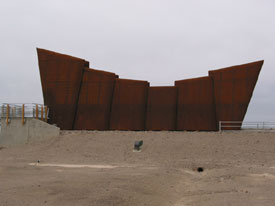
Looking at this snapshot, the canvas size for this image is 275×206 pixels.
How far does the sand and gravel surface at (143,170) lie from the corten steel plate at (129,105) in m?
1.84

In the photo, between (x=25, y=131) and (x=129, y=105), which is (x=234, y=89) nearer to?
(x=129, y=105)

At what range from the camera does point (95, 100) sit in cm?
2091

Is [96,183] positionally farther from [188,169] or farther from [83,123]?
[83,123]

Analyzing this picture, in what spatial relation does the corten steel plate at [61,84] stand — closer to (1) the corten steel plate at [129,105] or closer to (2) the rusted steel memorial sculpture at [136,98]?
(2) the rusted steel memorial sculpture at [136,98]

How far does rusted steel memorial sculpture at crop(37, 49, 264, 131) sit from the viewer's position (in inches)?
736

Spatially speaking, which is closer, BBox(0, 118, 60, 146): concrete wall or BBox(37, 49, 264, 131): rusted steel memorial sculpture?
BBox(37, 49, 264, 131): rusted steel memorial sculpture

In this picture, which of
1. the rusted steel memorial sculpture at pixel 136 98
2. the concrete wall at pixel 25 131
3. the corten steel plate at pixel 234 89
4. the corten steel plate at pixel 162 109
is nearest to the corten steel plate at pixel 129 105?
the rusted steel memorial sculpture at pixel 136 98

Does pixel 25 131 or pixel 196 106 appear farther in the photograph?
pixel 25 131

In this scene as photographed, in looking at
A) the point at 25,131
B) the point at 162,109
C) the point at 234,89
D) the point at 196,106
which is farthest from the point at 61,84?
the point at 234,89

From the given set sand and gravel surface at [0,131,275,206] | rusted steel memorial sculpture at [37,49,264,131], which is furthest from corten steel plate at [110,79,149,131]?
sand and gravel surface at [0,131,275,206]

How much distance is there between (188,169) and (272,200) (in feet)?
15.7

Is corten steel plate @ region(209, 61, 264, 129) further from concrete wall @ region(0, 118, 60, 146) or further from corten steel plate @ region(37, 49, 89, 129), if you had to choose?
concrete wall @ region(0, 118, 60, 146)

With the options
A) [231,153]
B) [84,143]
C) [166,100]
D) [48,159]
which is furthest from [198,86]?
[48,159]

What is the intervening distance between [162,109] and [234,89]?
4776mm
